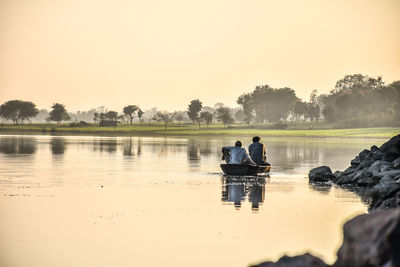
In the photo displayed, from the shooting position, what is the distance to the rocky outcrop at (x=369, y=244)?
33.2 ft

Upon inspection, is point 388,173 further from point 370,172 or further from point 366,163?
point 366,163

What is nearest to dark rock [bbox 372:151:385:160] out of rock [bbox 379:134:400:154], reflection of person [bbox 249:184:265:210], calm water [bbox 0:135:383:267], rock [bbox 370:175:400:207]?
rock [bbox 379:134:400:154]

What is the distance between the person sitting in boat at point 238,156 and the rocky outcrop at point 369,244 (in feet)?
80.4

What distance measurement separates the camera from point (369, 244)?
1036 cm

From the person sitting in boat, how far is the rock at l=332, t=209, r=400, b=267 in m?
24.5

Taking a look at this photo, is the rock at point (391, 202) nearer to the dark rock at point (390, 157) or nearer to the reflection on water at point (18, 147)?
the dark rock at point (390, 157)

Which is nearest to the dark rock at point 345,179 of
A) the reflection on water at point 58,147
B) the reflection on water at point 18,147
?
the reflection on water at point 58,147

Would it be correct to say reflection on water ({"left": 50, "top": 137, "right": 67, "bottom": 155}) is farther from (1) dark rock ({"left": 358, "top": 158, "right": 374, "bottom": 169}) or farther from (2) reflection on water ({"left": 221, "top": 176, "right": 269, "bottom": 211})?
(1) dark rock ({"left": 358, "top": 158, "right": 374, "bottom": 169})

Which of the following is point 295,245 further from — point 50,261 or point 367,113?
point 367,113

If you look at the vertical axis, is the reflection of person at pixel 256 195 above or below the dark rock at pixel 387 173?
below

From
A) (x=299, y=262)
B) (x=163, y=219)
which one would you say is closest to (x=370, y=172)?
(x=163, y=219)

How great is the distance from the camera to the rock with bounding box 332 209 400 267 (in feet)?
33.2

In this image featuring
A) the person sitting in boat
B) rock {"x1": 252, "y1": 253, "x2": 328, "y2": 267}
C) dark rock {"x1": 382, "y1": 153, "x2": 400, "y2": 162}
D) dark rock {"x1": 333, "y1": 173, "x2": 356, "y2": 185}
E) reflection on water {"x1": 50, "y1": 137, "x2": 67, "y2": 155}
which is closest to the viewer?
rock {"x1": 252, "y1": 253, "x2": 328, "y2": 267}

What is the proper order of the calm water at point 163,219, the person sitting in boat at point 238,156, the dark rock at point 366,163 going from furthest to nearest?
the person sitting in boat at point 238,156, the dark rock at point 366,163, the calm water at point 163,219
